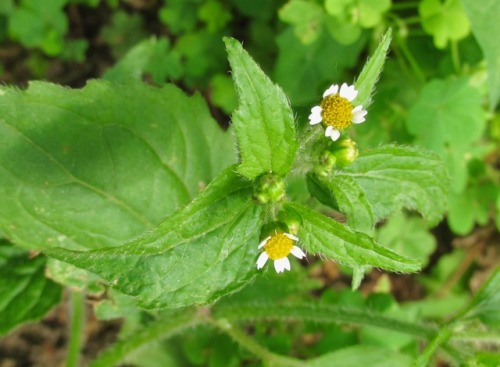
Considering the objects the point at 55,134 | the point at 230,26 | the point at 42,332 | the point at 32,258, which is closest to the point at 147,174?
the point at 55,134

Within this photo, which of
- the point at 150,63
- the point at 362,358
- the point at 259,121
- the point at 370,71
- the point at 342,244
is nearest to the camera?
the point at 259,121

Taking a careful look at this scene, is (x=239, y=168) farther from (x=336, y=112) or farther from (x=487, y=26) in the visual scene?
(x=487, y=26)

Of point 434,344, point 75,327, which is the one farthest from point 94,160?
point 434,344

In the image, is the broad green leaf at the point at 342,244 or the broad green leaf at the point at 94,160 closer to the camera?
the broad green leaf at the point at 342,244

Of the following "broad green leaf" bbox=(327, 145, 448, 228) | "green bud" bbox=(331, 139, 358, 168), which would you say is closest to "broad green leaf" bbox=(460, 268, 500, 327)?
"broad green leaf" bbox=(327, 145, 448, 228)

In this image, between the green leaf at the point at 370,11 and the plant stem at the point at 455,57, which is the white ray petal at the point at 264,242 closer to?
the green leaf at the point at 370,11

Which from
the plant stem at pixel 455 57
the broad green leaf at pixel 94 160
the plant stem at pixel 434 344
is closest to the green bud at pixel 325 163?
the plant stem at pixel 434 344

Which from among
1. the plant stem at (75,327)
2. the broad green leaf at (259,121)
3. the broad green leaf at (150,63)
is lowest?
the broad green leaf at (259,121)

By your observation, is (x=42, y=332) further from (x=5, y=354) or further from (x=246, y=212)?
(x=246, y=212)
